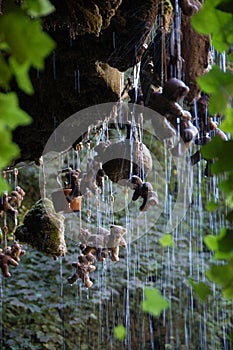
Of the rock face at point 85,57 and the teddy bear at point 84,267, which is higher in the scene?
the rock face at point 85,57

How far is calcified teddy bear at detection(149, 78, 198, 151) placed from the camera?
1371 mm

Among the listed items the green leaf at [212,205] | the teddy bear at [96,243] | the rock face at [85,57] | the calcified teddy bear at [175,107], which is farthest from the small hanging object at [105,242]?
the green leaf at [212,205]

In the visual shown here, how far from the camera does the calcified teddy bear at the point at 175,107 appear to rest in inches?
54.0

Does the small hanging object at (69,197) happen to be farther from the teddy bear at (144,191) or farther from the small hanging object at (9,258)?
the teddy bear at (144,191)

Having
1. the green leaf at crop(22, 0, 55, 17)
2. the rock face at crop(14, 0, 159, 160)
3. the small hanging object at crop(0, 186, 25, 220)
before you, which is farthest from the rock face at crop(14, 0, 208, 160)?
the green leaf at crop(22, 0, 55, 17)

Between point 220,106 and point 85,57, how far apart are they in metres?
1.51

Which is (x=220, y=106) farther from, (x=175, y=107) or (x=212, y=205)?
(x=175, y=107)

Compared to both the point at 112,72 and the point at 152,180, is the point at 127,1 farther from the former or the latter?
the point at 152,180

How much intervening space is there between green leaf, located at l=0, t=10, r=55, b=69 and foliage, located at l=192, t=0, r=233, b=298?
0.16 m

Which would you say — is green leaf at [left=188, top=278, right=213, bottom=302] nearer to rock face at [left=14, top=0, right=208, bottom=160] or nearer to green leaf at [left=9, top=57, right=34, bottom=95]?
green leaf at [left=9, top=57, right=34, bottom=95]

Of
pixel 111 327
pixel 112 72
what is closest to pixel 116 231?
pixel 112 72

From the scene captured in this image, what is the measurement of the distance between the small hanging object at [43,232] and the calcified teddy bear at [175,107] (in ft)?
3.41

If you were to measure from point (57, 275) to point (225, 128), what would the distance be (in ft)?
15.7

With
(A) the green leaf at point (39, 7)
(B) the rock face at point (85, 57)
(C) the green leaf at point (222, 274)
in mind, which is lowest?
(C) the green leaf at point (222, 274)
